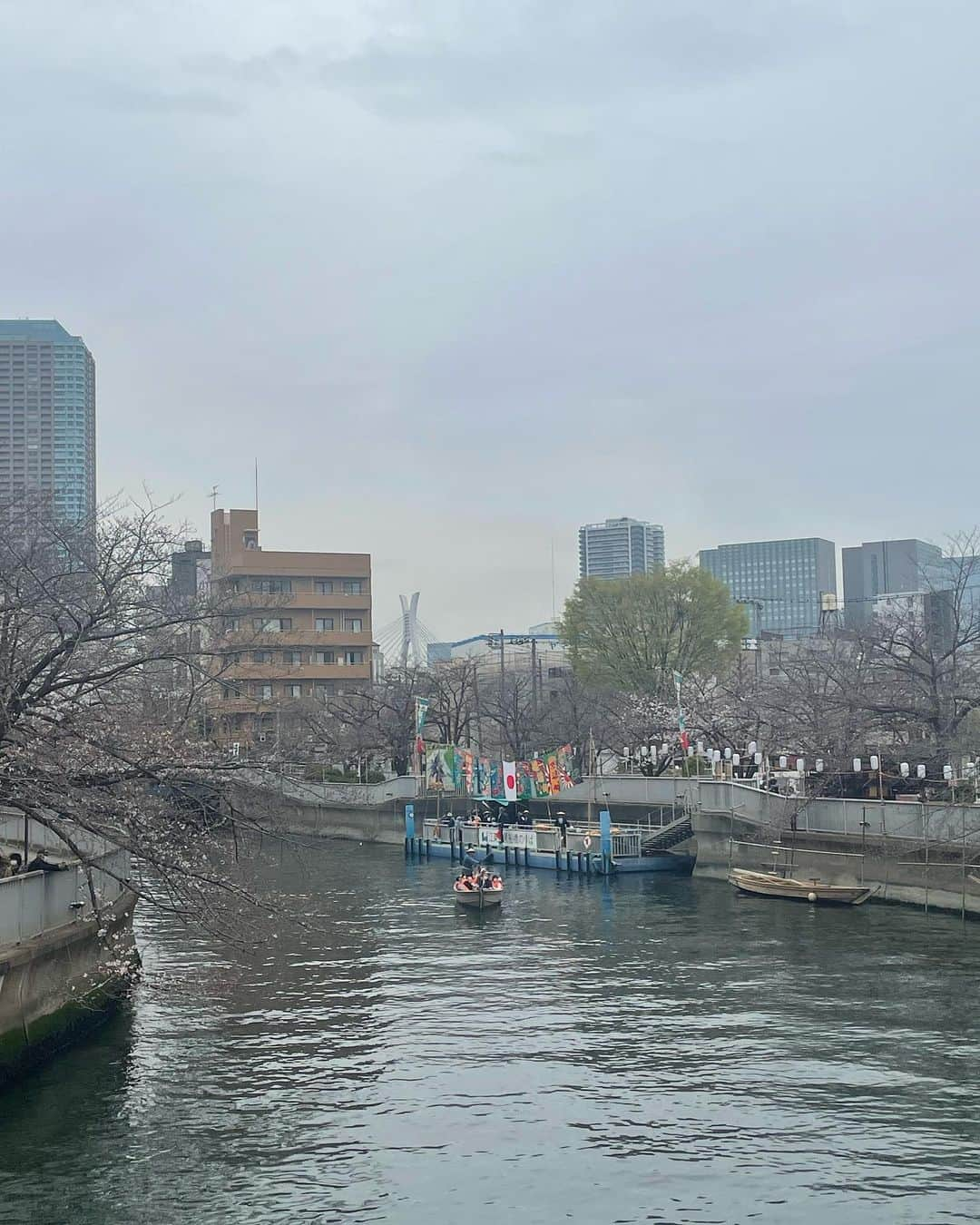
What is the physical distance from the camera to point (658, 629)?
9306 centimetres

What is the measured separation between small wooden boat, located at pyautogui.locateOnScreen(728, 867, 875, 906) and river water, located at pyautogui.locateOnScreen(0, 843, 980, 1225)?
17.5 ft

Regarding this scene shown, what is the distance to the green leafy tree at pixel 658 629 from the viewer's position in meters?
92.6

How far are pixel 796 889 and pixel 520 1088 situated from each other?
2461 cm

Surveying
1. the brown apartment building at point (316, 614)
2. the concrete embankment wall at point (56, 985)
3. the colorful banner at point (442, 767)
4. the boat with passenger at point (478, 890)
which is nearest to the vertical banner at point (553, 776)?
the colorful banner at point (442, 767)

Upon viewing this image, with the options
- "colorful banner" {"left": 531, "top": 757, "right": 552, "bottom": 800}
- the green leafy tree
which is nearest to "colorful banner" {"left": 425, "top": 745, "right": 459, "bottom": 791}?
"colorful banner" {"left": 531, "top": 757, "right": 552, "bottom": 800}

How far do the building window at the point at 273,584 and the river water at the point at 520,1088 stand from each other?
2719 inches

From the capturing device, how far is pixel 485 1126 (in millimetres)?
21000

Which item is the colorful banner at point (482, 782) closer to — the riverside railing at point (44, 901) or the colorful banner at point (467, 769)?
the colorful banner at point (467, 769)

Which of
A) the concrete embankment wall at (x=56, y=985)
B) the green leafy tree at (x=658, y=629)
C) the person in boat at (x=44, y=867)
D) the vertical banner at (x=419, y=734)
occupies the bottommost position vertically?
the concrete embankment wall at (x=56, y=985)

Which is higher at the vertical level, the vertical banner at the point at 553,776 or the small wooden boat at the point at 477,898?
the vertical banner at the point at 553,776

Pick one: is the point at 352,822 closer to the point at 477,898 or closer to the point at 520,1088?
the point at 477,898

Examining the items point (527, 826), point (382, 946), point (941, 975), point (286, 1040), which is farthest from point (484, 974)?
point (527, 826)

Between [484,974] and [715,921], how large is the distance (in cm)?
1130

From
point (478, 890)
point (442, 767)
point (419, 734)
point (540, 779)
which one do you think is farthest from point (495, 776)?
point (478, 890)
